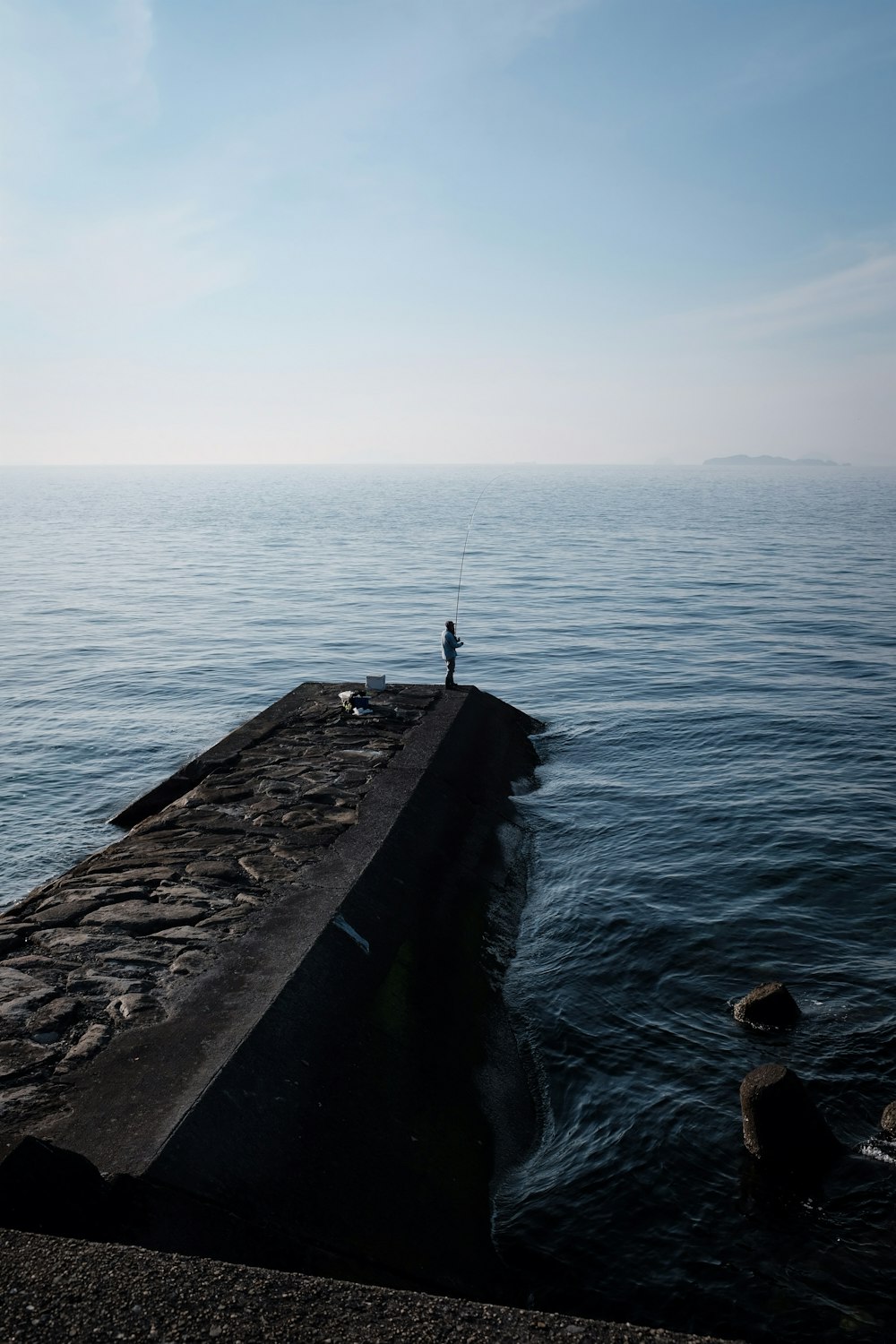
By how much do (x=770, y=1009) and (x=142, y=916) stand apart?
533 cm

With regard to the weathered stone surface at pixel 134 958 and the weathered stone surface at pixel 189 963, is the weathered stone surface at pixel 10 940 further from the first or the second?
the weathered stone surface at pixel 189 963

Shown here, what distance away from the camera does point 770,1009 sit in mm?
8289

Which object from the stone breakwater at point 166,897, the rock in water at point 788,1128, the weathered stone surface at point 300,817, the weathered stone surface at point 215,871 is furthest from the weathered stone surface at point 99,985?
the rock in water at point 788,1128

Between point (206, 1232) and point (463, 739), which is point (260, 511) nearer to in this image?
point (463, 739)

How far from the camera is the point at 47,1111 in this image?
5.49 metres

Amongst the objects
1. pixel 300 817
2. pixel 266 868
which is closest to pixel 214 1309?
pixel 266 868

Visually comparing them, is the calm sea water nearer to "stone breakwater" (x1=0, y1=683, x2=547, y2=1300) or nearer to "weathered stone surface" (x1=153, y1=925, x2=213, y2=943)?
"stone breakwater" (x1=0, y1=683, x2=547, y2=1300)

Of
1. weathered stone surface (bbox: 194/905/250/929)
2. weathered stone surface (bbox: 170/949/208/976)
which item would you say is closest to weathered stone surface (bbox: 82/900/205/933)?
weathered stone surface (bbox: 194/905/250/929)

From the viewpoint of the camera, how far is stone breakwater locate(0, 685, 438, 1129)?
20.8ft

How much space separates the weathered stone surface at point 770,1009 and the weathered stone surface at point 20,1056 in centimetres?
559

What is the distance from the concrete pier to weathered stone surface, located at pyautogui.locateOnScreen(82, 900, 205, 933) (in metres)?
0.03

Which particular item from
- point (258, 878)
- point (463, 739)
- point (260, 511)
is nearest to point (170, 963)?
point (258, 878)

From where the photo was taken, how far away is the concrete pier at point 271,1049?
4992mm

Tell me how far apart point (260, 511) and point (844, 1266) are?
100694 mm
